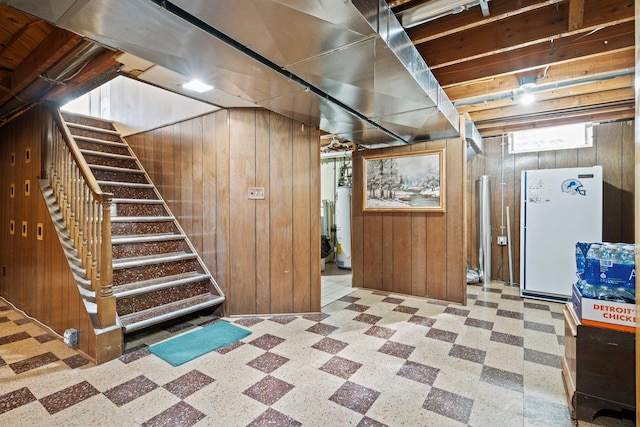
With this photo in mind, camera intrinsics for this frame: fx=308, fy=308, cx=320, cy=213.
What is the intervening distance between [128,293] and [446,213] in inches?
146

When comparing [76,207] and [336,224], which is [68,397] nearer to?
[76,207]

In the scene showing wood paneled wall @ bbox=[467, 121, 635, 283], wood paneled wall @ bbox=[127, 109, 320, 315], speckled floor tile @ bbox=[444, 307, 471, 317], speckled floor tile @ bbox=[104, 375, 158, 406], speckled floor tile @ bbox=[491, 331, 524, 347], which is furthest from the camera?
wood paneled wall @ bbox=[467, 121, 635, 283]

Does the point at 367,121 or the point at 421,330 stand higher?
the point at 367,121

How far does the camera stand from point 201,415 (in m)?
1.84

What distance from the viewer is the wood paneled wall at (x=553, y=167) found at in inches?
171

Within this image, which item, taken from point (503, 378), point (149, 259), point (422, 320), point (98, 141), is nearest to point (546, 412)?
point (503, 378)

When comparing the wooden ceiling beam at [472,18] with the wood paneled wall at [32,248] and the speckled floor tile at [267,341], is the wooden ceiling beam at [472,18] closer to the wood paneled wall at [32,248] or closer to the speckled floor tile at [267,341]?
the speckled floor tile at [267,341]

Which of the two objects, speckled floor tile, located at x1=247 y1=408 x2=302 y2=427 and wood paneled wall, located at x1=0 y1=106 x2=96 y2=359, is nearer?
speckled floor tile, located at x1=247 y1=408 x2=302 y2=427

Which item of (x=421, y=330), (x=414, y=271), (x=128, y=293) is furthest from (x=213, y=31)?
(x=414, y=271)

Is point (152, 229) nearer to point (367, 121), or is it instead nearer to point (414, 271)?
point (367, 121)

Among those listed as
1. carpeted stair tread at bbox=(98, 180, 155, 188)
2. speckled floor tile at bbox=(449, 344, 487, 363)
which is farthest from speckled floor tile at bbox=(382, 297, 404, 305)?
carpeted stair tread at bbox=(98, 180, 155, 188)

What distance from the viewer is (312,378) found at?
2236mm

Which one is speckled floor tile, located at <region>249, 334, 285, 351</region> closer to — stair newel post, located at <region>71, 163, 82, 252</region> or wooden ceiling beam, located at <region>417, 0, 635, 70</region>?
stair newel post, located at <region>71, 163, 82, 252</region>

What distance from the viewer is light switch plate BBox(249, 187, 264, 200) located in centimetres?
345
